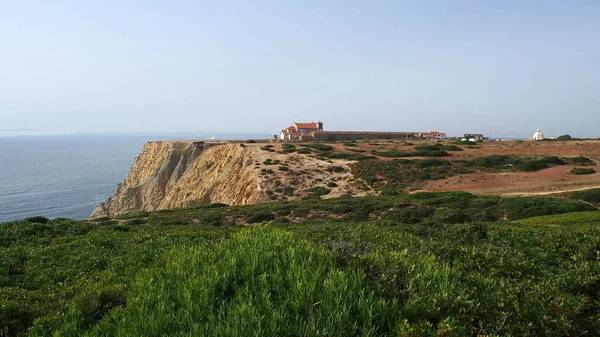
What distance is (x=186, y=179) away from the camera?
2378 inches

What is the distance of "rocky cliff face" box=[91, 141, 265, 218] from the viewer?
49.1 metres

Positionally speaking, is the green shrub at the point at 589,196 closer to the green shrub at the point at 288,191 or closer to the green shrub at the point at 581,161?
the green shrub at the point at 581,161

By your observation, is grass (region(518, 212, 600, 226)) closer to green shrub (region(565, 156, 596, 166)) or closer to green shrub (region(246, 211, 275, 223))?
green shrub (region(246, 211, 275, 223))

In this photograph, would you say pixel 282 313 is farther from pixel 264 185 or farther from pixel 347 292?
pixel 264 185

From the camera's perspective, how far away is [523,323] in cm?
425

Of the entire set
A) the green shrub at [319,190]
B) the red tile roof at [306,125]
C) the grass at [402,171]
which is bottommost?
the green shrub at [319,190]

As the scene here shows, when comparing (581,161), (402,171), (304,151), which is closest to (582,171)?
(581,161)

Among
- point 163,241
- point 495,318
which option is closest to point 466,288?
point 495,318

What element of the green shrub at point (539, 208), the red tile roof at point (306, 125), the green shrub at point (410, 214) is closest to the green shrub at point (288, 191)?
the green shrub at point (410, 214)

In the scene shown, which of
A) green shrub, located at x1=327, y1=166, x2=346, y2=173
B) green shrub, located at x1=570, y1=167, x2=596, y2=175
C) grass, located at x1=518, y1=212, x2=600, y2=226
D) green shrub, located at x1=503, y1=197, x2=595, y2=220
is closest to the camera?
grass, located at x1=518, y1=212, x2=600, y2=226

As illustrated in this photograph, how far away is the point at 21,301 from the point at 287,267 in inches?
206

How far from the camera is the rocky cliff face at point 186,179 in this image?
49.1 m

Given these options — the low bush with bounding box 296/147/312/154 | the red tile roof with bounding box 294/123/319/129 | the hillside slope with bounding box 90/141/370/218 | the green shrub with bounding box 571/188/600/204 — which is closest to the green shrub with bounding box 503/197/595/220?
the green shrub with bounding box 571/188/600/204

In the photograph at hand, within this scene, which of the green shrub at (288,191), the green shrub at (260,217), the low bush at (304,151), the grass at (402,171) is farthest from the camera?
the low bush at (304,151)
